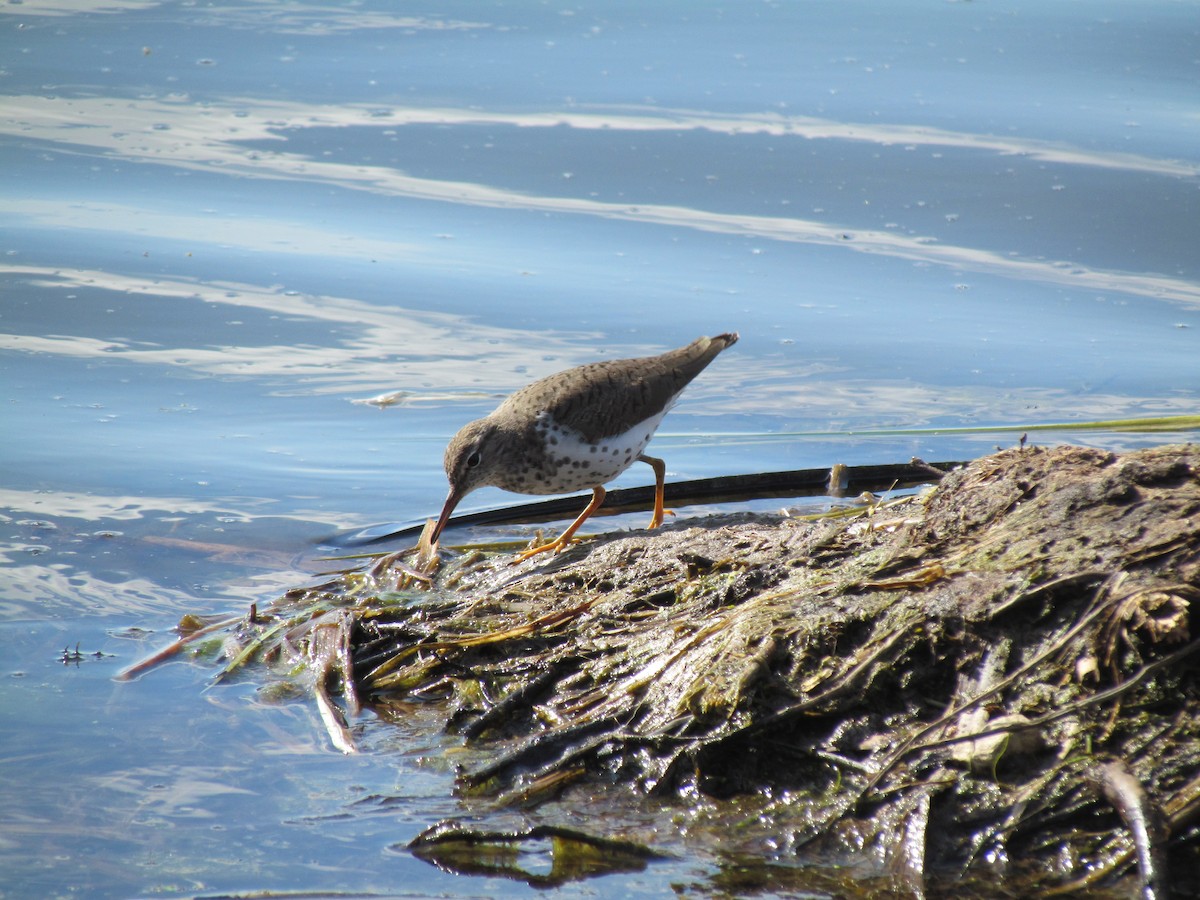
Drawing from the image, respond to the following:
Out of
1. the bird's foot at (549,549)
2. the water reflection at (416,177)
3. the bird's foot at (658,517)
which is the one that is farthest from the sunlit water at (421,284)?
the bird's foot at (549,549)

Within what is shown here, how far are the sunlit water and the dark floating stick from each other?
25 cm

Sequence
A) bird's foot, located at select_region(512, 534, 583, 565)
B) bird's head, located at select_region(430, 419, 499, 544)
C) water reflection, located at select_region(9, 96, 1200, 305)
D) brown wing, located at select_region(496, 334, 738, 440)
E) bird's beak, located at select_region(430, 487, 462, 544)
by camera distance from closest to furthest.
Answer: bird's foot, located at select_region(512, 534, 583, 565) → bird's beak, located at select_region(430, 487, 462, 544) → bird's head, located at select_region(430, 419, 499, 544) → brown wing, located at select_region(496, 334, 738, 440) → water reflection, located at select_region(9, 96, 1200, 305)

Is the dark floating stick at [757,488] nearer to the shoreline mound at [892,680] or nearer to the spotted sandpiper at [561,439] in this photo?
the spotted sandpiper at [561,439]

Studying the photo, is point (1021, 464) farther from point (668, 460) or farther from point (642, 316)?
point (642, 316)

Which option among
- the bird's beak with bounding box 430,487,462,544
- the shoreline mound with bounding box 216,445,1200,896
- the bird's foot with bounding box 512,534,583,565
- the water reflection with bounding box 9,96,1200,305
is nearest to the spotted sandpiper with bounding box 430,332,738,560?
the bird's beak with bounding box 430,487,462,544

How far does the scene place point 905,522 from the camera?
4.51 m

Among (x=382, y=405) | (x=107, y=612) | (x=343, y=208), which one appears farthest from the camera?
(x=343, y=208)

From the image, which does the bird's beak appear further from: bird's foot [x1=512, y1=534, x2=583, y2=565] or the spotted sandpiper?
bird's foot [x1=512, y1=534, x2=583, y2=565]

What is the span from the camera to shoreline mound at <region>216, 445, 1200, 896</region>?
3.28m

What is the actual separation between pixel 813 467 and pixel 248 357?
11.5ft

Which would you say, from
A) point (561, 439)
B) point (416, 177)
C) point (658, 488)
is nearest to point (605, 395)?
point (561, 439)

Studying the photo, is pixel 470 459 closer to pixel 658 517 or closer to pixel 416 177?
pixel 658 517

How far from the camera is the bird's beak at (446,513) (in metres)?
5.70

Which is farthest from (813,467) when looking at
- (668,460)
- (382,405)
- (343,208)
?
(343,208)
